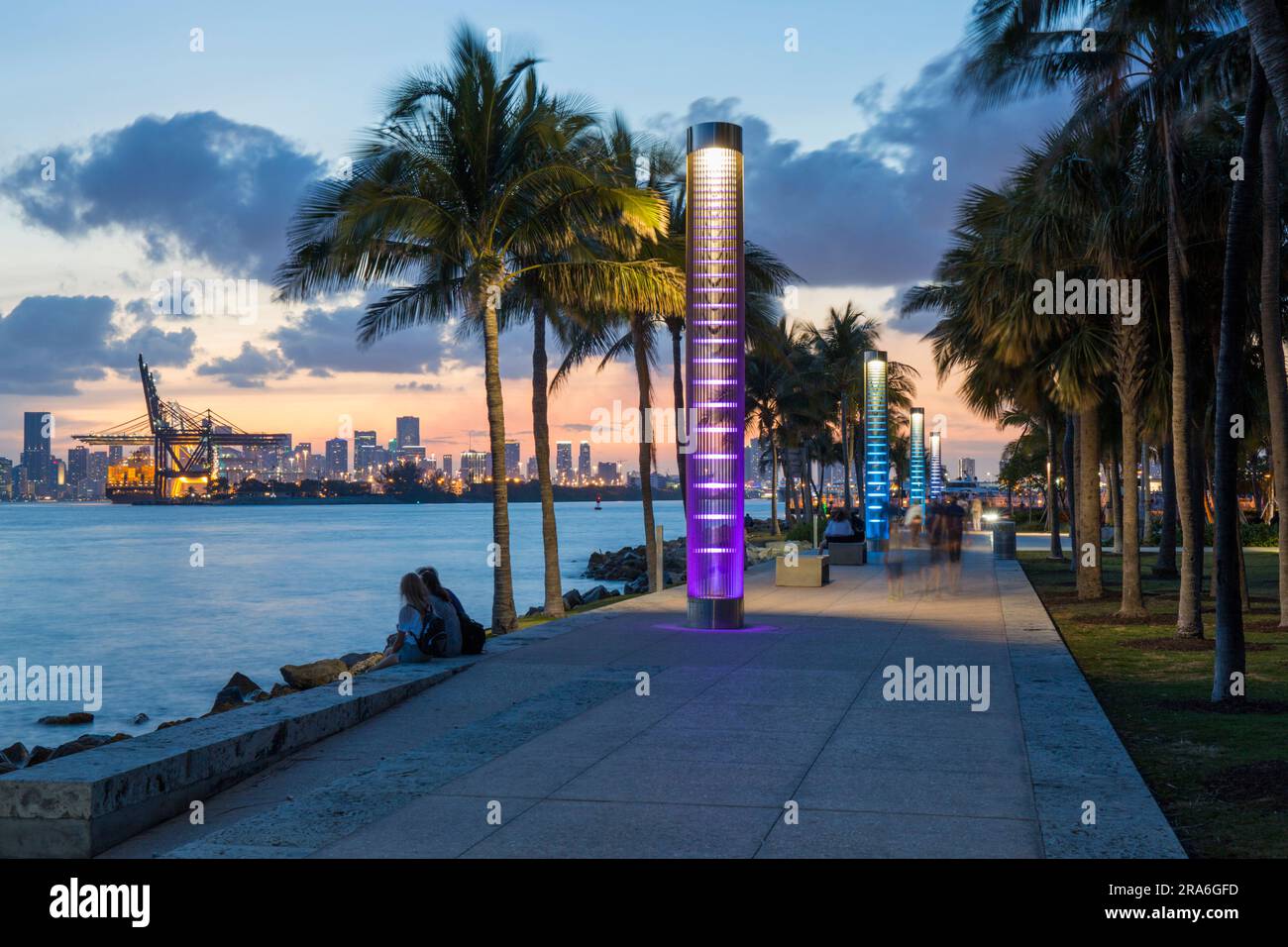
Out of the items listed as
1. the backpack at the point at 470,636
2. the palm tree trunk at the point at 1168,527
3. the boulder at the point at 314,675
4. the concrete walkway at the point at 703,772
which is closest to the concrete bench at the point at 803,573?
the boulder at the point at 314,675

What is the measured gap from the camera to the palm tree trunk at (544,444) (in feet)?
78.8

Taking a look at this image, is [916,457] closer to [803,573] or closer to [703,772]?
[803,573]

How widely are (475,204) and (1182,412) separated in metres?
11.0

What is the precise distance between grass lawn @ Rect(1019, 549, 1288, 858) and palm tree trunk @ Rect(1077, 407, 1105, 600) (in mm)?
1638

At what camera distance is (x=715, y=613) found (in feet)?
49.5

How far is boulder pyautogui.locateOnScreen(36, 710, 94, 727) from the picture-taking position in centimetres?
2014

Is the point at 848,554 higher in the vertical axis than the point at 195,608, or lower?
higher

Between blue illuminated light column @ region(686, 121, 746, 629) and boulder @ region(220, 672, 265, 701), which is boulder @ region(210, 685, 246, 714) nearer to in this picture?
boulder @ region(220, 672, 265, 701)

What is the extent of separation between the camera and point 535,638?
13.6 metres

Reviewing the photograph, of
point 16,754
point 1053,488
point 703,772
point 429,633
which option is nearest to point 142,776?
point 703,772

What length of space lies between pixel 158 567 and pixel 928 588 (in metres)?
61.8

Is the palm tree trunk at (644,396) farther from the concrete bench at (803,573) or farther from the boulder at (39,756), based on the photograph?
the boulder at (39,756)

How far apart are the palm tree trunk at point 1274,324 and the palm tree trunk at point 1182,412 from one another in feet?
3.10

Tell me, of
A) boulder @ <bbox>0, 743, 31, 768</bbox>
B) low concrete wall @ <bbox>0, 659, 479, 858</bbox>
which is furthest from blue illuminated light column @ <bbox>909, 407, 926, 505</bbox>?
low concrete wall @ <bbox>0, 659, 479, 858</bbox>
